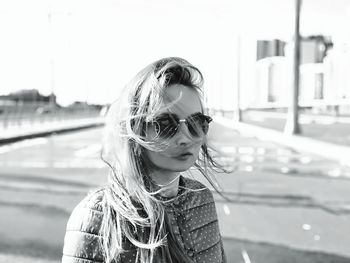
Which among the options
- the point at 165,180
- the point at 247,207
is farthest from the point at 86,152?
the point at 165,180

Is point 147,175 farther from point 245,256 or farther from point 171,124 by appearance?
point 245,256

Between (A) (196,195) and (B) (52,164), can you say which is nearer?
(A) (196,195)

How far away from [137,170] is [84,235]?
232mm

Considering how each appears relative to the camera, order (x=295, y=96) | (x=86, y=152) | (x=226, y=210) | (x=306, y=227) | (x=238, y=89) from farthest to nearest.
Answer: (x=238, y=89) < (x=295, y=96) < (x=86, y=152) < (x=226, y=210) < (x=306, y=227)

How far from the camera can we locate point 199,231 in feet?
6.04

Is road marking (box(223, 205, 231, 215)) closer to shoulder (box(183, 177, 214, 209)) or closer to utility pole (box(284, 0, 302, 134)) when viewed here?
shoulder (box(183, 177, 214, 209))

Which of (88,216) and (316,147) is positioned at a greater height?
(88,216)

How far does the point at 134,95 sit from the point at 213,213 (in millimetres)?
481

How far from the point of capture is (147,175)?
1.75 metres

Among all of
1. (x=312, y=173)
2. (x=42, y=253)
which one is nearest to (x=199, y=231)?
(x=42, y=253)

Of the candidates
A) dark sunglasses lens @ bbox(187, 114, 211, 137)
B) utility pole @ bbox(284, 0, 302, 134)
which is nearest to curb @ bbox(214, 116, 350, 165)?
utility pole @ bbox(284, 0, 302, 134)

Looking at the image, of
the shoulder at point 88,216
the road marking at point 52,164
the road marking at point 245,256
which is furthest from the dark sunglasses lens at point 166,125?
the road marking at point 52,164

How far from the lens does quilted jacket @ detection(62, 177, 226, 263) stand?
1.62 meters

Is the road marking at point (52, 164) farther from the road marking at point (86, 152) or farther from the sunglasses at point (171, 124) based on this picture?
the sunglasses at point (171, 124)
